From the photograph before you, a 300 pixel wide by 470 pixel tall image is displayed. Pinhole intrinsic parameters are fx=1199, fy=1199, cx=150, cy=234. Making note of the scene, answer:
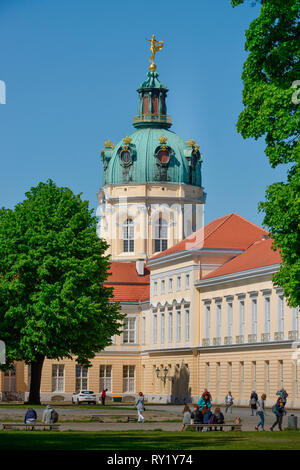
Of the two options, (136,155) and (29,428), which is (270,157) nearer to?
(29,428)

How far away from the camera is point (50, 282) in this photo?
2921 inches

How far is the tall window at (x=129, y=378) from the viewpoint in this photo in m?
113

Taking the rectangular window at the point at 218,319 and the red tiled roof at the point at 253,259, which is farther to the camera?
the rectangular window at the point at 218,319

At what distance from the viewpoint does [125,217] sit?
13150 centimetres

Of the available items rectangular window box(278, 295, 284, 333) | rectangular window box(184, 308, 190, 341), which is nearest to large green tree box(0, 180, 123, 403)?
rectangular window box(278, 295, 284, 333)

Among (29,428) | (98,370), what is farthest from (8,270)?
(98,370)

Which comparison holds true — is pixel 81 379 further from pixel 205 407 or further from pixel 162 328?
pixel 205 407

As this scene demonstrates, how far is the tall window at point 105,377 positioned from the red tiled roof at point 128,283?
659cm

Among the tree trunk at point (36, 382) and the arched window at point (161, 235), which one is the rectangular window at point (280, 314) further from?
the arched window at point (161, 235)

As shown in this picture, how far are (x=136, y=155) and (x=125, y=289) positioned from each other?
22.4 metres

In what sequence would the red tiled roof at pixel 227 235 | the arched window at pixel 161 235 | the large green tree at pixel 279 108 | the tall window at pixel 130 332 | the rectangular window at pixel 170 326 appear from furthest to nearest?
the arched window at pixel 161 235, the tall window at pixel 130 332, the rectangular window at pixel 170 326, the red tiled roof at pixel 227 235, the large green tree at pixel 279 108

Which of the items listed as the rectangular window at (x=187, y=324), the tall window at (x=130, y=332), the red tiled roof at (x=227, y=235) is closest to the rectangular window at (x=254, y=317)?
the red tiled roof at (x=227, y=235)

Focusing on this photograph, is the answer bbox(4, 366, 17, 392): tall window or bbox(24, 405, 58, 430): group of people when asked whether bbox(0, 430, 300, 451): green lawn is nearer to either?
bbox(24, 405, 58, 430): group of people

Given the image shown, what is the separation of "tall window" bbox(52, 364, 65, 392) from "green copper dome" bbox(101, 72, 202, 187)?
1138 inches
